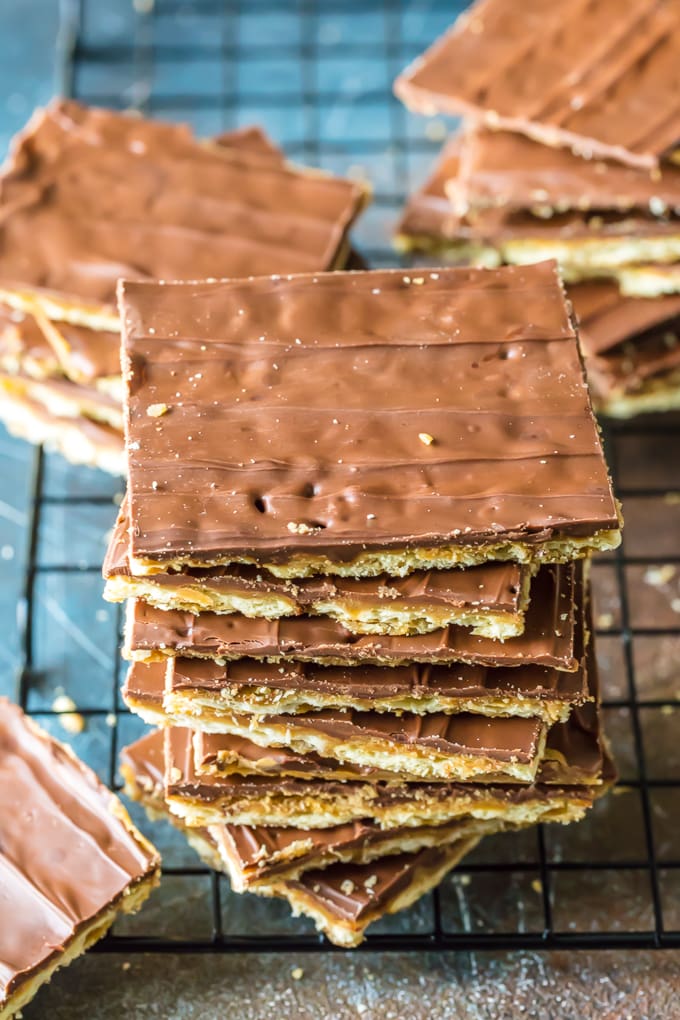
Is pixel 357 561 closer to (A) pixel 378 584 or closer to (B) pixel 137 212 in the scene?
(A) pixel 378 584

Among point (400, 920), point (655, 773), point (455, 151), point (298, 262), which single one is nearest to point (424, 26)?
point (455, 151)

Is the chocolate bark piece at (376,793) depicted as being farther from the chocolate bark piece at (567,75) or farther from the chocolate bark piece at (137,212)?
the chocolate bark piece at (567,75)

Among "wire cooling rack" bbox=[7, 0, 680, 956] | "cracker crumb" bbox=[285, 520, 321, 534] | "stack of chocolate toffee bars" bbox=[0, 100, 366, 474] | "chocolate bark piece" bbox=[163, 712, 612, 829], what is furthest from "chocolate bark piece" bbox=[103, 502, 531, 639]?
"stack of chocolate toffee bars" bbox=[0, 100, 366, 474]

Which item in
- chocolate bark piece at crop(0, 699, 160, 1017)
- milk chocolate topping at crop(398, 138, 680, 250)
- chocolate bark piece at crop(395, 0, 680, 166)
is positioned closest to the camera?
chocolate bark piece at crop(0, 699, 160, 1017)

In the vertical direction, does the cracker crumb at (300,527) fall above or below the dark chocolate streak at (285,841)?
above

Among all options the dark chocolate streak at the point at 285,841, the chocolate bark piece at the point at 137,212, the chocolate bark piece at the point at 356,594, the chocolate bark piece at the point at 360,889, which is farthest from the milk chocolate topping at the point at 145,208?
the chocolate bark piece at the point at 360,889

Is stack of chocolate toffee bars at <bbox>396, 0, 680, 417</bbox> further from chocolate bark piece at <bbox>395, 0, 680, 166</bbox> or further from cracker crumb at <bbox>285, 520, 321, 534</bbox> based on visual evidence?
cracker crumb at <bbox>285, 520, 321, 534</bbox>

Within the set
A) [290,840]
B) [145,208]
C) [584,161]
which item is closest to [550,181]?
[584,161]
